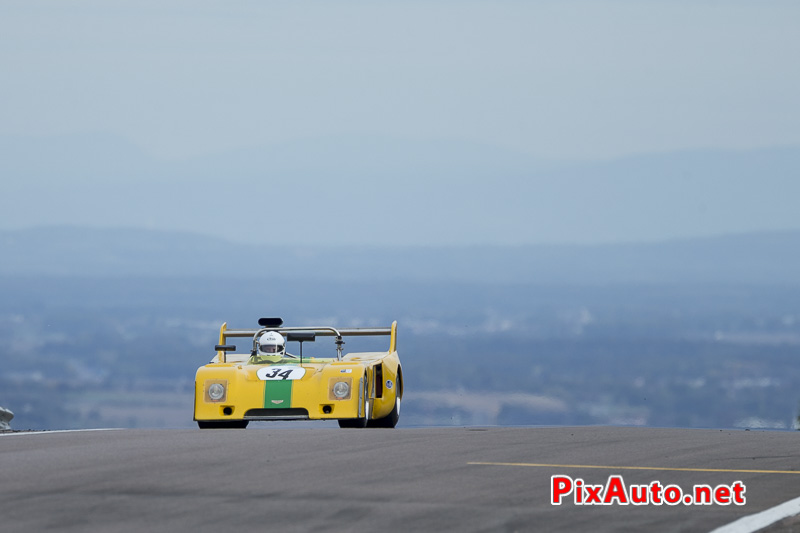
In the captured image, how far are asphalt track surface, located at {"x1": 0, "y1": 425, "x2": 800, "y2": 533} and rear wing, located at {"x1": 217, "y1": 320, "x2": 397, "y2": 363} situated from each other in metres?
2.63

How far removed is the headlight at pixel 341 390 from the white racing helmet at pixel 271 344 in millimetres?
1800

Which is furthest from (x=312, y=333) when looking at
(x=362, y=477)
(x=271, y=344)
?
(x=362, y=477)

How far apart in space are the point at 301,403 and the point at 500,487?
611cm

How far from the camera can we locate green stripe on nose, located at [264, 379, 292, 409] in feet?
51.7

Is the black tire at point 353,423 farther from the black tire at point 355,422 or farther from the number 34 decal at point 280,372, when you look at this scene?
the number 34 decal at point 280,372

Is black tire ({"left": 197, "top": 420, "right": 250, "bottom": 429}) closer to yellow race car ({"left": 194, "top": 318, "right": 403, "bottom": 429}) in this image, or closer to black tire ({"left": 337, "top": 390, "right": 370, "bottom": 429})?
yellow race car ({"left": 194, "top": 318, "right": 403, "bottom": 429})

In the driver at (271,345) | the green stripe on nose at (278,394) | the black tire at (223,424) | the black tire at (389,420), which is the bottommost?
the black tire at (223,424)

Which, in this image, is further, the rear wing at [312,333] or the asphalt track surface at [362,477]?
the rear wing at [312,333]

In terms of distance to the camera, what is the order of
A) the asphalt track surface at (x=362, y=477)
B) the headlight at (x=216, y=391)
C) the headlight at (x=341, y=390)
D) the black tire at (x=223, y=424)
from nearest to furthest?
1. the asphalt track surface at (x=362, y=477)
2. the headlight at (x=341, y=390)
3. the headlight at (x=216, y=391)
4. the black tire at (x=223, y=424)

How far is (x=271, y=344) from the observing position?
56.8 feet

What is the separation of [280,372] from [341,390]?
87 centimetres

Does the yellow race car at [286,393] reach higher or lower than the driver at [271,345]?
lower

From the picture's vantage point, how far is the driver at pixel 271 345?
680 inches

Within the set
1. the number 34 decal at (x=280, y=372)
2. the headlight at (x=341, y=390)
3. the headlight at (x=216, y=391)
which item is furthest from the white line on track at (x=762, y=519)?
the headlight at (x=216, y=391)
